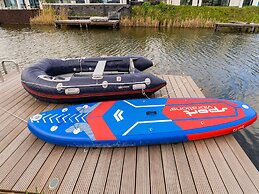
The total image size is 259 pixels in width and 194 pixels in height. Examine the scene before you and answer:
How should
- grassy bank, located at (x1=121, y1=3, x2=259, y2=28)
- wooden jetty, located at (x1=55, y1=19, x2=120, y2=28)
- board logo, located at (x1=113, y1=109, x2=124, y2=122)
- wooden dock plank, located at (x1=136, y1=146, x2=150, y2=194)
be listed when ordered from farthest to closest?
grassy bank, located at (x1=121, y1=3, x2=259, y2=28)
wooden jetty, located at (x1=55, y1=19, x2=120, y2=28)
board logo, located at (x1=113, y1=109, x2=124, y2=122)
wooden dock plank, located at (x1=136, y1=146, x2=150, y2=194)

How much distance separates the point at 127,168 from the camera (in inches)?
86.3

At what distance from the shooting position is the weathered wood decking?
1.98 metres

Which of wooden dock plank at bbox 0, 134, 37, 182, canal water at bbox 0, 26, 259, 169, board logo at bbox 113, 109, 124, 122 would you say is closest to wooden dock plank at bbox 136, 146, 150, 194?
board logo at bbox 113, 109, 124, 122

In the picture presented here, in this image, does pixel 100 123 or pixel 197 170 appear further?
pixel 100 123

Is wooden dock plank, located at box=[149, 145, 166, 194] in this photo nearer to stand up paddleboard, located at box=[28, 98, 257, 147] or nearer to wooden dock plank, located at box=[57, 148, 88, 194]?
stand up paddleboard, located at box=[28, 98, 257, 147]

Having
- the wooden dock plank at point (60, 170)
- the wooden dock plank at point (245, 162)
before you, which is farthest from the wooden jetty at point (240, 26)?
the wooden dock plank at point (60, 170)

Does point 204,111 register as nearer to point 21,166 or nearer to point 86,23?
point 21,166

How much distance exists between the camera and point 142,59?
4.71 meters

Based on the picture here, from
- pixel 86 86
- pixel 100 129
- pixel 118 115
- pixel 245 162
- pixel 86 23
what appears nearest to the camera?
pixel 245 162

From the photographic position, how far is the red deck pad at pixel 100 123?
2.42 meters

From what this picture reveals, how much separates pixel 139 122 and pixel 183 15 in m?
16.2

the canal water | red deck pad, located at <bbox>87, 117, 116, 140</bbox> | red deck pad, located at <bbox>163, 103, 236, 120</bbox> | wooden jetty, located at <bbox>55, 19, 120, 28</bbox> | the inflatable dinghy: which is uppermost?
wooden jetty, located at <bbox>55, 19, 120, 28</bbox>

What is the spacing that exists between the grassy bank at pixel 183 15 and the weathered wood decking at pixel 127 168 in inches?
→ 550

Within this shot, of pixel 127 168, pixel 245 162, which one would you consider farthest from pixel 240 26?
pixel 127 168
